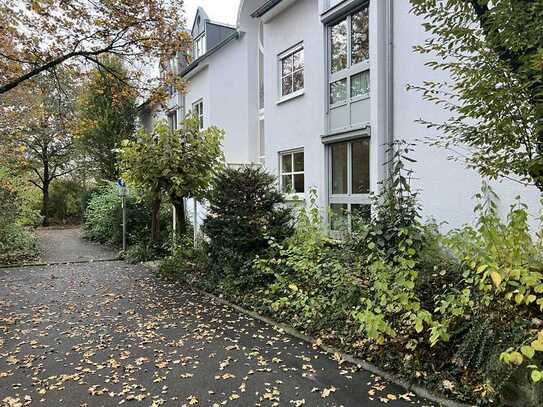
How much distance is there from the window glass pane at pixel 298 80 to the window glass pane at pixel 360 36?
2184 mm

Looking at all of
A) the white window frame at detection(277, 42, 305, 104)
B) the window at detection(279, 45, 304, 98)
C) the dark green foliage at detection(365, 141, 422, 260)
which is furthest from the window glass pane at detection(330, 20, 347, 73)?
the dark green foliage at detection(365, 141, 422, 260)

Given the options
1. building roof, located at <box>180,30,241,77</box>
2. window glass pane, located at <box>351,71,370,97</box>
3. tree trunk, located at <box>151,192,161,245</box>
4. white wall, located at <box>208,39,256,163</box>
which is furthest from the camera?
white wall, located at <box>208,39,256,163</box>

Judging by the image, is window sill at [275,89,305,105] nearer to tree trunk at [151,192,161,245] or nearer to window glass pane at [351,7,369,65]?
window glass pane at [351,7,369,65]

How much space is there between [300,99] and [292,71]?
3.95 ft

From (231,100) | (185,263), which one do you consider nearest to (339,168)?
(185,263)

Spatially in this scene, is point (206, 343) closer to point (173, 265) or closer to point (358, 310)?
point (358, 310)

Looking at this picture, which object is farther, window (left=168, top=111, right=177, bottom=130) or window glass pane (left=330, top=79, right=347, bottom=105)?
window (left=168, top=111, right=177, bottom=130)

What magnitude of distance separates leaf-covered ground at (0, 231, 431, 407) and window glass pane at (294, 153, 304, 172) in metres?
4.85

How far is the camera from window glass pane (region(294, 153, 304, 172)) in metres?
11.3

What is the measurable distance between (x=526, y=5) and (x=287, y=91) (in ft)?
30.3

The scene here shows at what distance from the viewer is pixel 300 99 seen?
10875 mm

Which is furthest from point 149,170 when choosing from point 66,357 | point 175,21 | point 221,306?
point 66,357

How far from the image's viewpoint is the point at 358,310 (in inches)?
200

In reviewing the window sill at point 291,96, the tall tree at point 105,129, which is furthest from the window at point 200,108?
the tall tree at point 105,129
